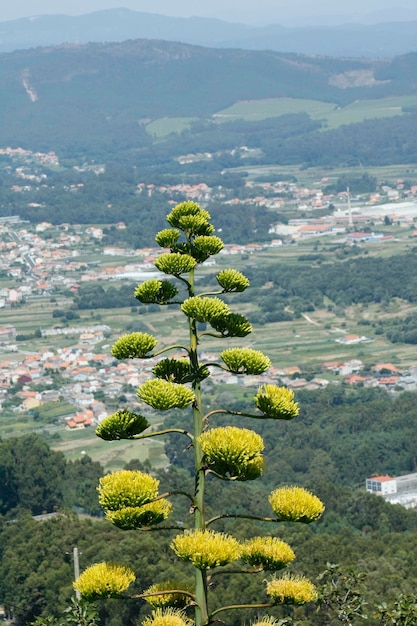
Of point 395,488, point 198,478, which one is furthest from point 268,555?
point 395,488

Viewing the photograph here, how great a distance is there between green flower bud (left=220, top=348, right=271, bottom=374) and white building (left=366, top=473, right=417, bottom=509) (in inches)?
1489

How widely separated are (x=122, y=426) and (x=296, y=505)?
3.07 ft

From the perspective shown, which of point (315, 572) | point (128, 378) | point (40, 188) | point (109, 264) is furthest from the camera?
point (40, 188)

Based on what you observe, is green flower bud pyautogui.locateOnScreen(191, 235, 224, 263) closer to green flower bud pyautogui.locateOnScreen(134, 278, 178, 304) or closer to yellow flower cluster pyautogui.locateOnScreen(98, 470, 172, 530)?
green flower bud pyautogui.locateOnScreen(134, 278, 178, 304)

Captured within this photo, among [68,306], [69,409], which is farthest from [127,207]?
[69,409]

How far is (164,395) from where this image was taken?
727cm

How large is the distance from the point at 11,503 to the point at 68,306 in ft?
153

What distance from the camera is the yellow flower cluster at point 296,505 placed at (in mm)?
7250

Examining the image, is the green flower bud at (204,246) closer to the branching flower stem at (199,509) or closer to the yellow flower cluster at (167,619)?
the branching flower stem at (199,509)

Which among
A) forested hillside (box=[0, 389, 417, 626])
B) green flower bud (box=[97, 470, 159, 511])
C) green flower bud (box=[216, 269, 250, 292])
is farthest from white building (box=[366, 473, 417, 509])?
green flower bud (box=[97, 470, 159, 511])

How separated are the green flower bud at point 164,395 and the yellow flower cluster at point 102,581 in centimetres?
79

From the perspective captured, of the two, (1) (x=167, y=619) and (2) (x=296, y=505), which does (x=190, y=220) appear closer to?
(2) (x=296, y=505)

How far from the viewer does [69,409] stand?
6062 cm

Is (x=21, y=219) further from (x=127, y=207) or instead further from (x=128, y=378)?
(x=128, y=378)
